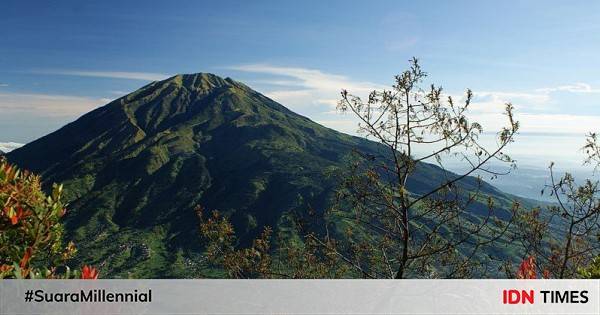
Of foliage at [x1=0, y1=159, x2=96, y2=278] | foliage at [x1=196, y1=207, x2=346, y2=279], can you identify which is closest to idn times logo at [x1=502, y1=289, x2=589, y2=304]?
foliage at [x1=196, y1=207, x2=346, y2=279]

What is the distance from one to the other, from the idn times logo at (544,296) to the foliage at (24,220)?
10794 mm

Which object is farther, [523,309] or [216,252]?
[216,252]

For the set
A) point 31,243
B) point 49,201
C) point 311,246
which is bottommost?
point 311,246

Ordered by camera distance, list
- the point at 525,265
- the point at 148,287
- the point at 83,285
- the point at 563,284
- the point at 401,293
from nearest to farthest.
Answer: the point at 83,285
the point at 148,287
the point at 525,265
the point at 563,284
the point at 401,293

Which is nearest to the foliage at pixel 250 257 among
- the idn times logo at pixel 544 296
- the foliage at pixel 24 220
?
the idn times logo at pixel 544 296

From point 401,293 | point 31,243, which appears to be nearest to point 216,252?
point 401,293

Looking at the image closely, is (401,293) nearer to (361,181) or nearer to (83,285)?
(361,181)

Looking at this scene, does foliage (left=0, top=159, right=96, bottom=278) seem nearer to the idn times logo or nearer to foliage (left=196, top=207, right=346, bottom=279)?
the idn times logo

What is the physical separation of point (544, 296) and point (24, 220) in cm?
1271

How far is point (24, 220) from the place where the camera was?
969 centimetres

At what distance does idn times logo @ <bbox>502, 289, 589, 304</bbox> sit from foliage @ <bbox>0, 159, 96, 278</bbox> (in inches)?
425

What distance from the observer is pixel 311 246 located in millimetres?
19938

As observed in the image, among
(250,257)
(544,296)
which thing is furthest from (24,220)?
(250,257)

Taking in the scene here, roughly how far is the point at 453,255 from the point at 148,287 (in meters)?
11.2
